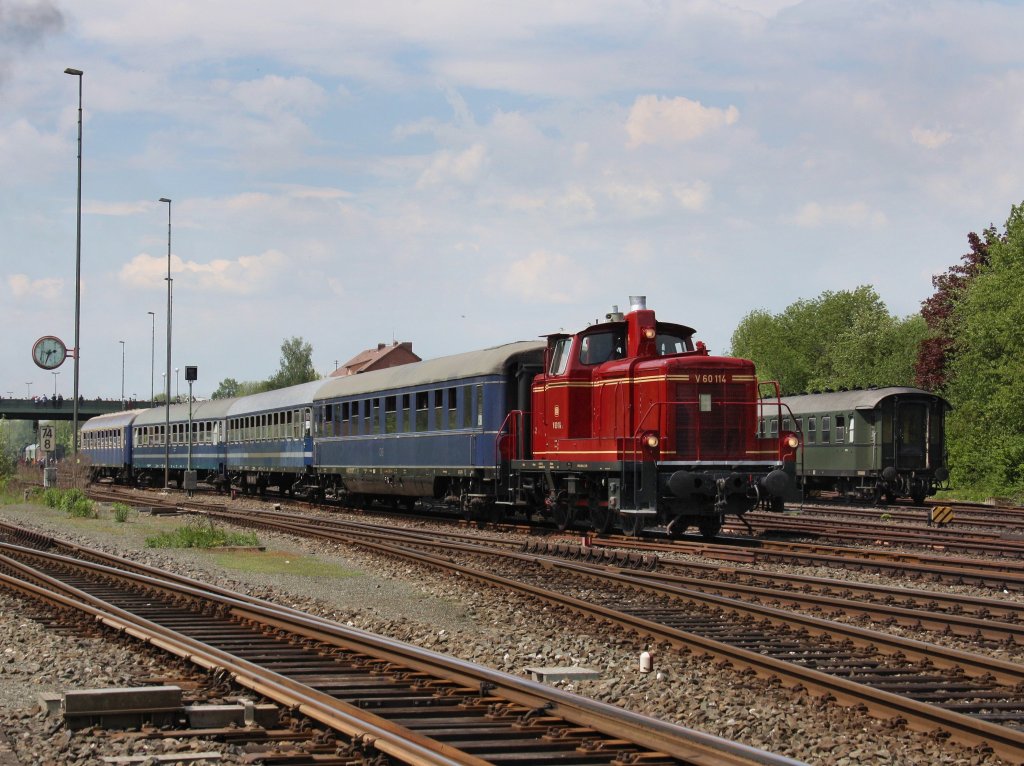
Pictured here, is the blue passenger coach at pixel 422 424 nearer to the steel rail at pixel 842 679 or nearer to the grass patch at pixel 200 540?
the grass patch at pixel 200 540

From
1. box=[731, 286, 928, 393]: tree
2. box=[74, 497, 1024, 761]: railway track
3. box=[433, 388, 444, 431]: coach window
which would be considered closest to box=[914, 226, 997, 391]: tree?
box=[731, 286, 928, 393]: tree

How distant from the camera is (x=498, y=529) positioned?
23938mm

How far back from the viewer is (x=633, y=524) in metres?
19.7

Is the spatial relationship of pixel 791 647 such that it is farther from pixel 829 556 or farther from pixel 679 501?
pixel 679 501

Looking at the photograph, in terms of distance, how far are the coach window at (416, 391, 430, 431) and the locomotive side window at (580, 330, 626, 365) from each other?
632cm

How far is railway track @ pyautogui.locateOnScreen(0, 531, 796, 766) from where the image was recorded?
619 cm

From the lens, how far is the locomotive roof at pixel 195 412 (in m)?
47.0

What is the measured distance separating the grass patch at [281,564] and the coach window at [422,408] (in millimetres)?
6872

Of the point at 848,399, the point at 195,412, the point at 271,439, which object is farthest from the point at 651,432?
the point at 195,412

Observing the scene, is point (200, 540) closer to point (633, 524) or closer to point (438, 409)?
point (438, 409)

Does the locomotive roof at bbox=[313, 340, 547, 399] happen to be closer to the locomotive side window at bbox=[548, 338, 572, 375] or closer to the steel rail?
the locomotive side window at bbox=[548, 338, 572, 375]

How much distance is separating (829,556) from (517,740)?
11.8 meters

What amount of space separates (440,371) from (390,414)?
2.90 m

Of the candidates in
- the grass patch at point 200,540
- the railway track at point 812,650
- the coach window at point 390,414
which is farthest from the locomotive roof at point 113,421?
the railway track at point 812,650
